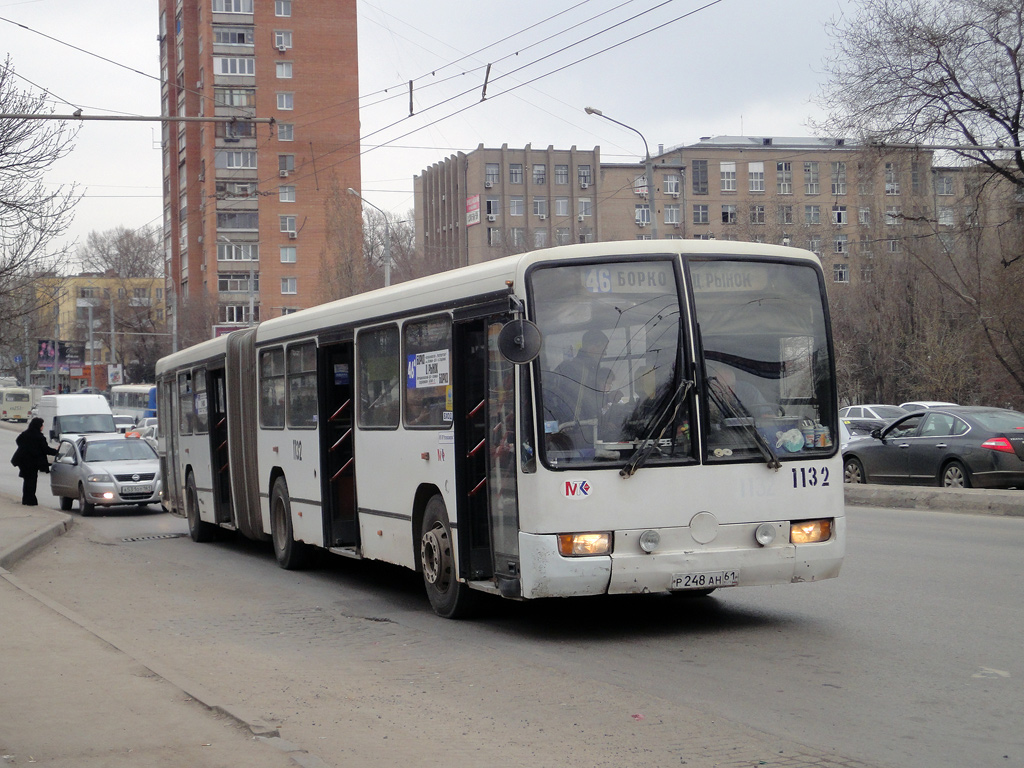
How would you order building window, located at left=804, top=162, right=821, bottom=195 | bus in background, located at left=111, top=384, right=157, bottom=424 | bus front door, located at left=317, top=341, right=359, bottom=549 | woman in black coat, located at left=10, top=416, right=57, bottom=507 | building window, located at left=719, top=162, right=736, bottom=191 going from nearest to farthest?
1. bus front door, located at left=317, top=341, right=359, bottom=549
2. woman in black coat, located at left=10, top=416, right=57, bottom=507
3. bus in background, located at left=111, top=384, right=157, bottom=424
4. building window, located at left=804, top=162, right=821, bottom=195
5. building window, located at left=719, top=162, right=736, bottom=191

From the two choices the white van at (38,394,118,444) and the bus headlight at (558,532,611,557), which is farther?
the white van at (38,394,118,444)

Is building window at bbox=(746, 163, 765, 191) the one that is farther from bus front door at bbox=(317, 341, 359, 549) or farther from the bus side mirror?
the bus side mirror

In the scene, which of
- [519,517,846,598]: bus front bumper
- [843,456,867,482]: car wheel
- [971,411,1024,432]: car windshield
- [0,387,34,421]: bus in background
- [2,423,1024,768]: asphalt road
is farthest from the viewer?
[0,387,34,421]: bus in background

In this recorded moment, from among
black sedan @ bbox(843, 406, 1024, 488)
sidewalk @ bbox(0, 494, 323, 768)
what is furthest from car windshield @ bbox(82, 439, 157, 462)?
sidewalk @ bbox(0, 494, 323, 768)

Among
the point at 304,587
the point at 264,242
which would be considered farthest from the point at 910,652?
the point at 264,242

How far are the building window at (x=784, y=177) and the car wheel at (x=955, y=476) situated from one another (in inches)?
3469

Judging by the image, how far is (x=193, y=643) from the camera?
9.37 metres

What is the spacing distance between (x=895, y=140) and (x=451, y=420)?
75.7 ft

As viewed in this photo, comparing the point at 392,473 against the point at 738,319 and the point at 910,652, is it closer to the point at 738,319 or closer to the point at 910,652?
the point at 738,319

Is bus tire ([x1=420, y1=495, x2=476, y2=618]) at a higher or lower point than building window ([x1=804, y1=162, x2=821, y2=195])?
lower

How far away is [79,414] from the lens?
45531mm

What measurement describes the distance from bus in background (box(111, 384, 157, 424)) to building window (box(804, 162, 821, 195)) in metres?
60.0

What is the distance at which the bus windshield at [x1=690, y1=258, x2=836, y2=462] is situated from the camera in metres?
8.85

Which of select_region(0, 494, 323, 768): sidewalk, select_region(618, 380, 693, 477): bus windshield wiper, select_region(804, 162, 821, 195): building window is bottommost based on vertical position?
select_region(0, 494, 323, 768): sidewalk
